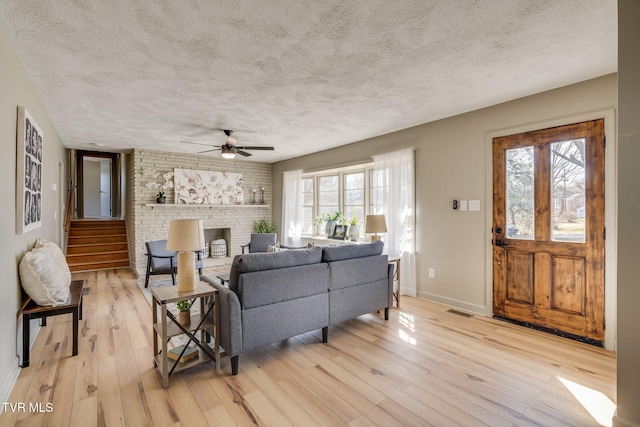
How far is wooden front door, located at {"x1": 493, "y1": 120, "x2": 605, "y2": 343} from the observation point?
289 centimetres

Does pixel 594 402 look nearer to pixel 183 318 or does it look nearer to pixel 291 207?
pixel 183 318

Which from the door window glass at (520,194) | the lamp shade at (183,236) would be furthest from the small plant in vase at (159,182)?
the door window glass at (520,194)

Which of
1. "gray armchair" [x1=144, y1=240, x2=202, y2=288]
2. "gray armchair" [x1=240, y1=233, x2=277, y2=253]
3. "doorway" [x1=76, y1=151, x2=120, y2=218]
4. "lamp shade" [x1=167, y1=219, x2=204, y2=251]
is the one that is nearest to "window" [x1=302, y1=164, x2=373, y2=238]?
"gray armchair" [x1=240, y1=233, x2=277, y2=253]

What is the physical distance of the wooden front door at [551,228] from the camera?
2.89 metres

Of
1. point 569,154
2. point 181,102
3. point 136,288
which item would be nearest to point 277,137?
point 181,102

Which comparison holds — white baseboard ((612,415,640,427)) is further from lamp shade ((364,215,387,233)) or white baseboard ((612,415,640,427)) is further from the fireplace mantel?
the fireplace mantel

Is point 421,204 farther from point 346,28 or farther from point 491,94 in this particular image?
point 346,28

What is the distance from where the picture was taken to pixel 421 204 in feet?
14.3

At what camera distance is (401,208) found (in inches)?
180

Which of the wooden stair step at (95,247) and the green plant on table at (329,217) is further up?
the green plant on table at (329,217)

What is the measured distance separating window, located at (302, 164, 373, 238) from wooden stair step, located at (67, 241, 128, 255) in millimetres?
4097

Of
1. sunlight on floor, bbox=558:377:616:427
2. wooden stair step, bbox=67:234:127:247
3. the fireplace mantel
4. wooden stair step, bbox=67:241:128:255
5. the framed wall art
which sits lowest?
sunlight on floor, bbox=558:377:616:427

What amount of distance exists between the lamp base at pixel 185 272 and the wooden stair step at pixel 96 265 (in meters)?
5.14

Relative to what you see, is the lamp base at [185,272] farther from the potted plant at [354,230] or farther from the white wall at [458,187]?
the potted plant at [354,230]
